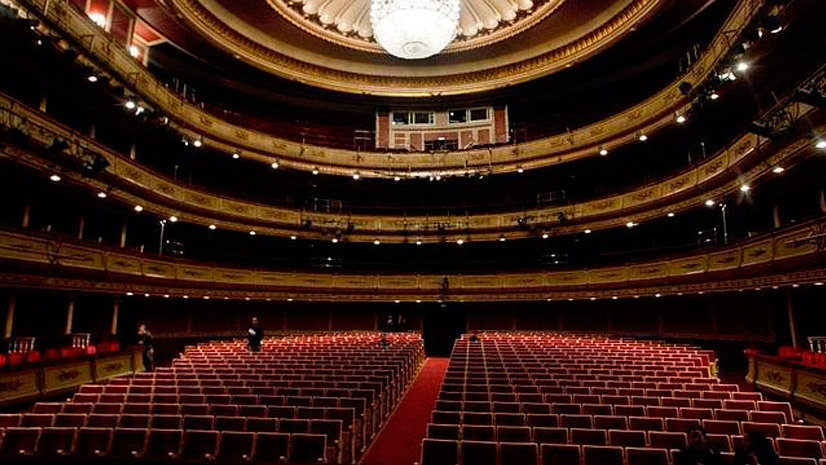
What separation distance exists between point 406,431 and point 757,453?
4.05 m

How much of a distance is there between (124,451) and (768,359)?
29.8ft

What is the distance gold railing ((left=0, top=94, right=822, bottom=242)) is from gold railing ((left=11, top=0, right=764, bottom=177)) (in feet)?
5.43

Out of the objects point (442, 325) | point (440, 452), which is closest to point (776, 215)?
point (440, 452)

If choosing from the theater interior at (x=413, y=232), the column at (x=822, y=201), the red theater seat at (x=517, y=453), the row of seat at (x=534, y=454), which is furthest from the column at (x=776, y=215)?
the red theater seat at (x=517, y=453)

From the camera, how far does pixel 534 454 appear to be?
14.0ft

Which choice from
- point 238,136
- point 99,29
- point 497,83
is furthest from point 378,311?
point 99,29

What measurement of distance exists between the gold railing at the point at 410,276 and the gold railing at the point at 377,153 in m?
3.84

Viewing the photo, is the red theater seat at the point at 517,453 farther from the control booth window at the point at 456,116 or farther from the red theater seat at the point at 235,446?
the control booth window at the point at 456,116

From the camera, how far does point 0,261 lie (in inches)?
317

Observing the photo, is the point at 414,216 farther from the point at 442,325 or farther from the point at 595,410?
the point at 595,410

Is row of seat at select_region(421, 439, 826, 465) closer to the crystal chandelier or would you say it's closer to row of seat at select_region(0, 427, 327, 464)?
row of seat at select_region(0, 427, 327, 464)

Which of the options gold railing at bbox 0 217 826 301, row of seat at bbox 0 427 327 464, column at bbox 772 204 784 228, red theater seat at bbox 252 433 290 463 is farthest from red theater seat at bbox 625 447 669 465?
column at bbox 772 204 784 228

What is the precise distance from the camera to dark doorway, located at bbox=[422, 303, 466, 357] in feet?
61.6

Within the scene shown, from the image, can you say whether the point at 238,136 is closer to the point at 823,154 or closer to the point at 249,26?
the point at 249,26
